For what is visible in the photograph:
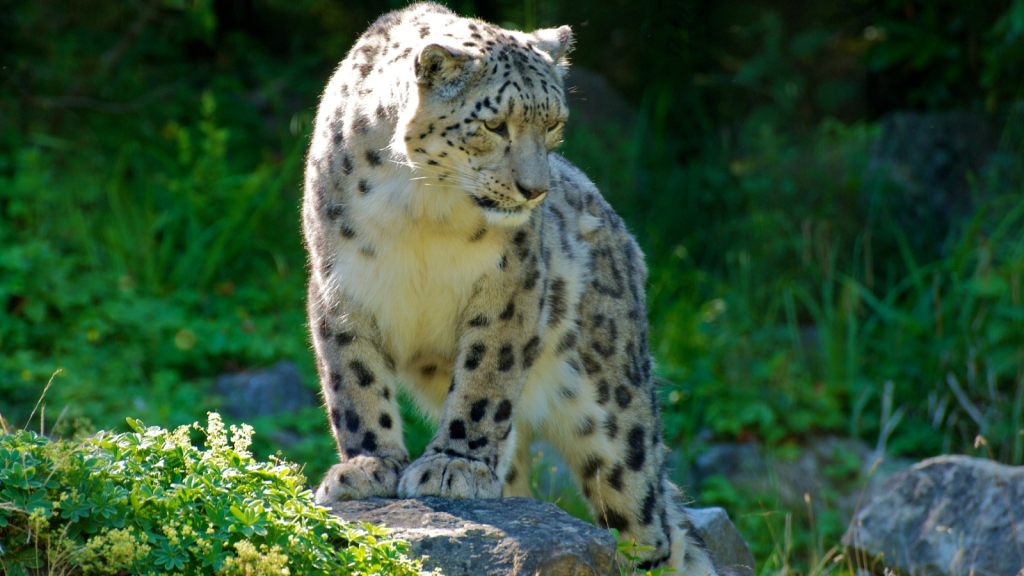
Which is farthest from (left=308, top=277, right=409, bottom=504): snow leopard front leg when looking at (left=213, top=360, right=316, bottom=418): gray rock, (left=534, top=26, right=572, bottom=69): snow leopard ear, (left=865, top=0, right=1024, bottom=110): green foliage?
(left=865, top=0, right=1024, bottom=110): green foliage

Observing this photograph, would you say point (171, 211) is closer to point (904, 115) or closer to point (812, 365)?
point (812, 365)

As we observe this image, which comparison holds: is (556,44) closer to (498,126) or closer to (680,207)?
(498,126)

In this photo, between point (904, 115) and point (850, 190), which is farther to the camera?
point (904, 115)

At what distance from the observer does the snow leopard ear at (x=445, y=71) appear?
3850 millimetres

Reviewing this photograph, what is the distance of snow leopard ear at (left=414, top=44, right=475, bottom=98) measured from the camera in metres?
3.85

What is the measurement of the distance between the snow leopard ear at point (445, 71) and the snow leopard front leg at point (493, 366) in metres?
0.66

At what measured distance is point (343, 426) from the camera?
13.5 ft

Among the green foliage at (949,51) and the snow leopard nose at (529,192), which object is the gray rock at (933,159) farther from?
the snow leopard nose at (529,192)

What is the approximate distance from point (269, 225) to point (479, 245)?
18.7ft

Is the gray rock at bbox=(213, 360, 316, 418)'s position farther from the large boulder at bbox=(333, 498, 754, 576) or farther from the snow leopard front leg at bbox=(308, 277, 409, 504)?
the large boulder at bbox=(333, 498, 754, 576)

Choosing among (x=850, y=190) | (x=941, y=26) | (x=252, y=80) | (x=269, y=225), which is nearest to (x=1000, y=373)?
(x=850, y=190)

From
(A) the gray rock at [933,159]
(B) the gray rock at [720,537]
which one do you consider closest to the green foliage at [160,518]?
(B) the gray rock at [720,537]

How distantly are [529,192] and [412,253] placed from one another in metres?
0.57

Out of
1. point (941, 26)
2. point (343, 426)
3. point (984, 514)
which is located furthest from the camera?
point (941, 26)
